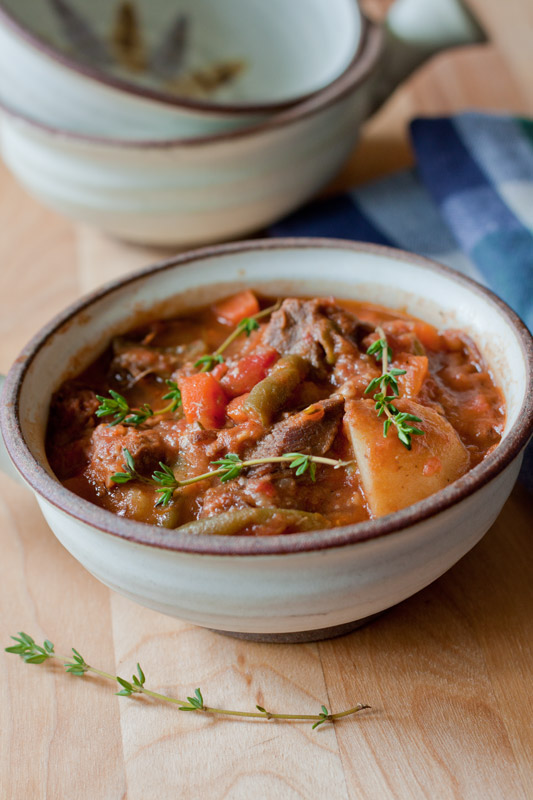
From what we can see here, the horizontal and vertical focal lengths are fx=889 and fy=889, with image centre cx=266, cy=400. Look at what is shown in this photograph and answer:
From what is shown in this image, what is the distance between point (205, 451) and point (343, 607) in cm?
47

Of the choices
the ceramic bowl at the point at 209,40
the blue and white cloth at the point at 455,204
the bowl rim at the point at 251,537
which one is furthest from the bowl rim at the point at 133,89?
the bowl rim at the point at 251,537

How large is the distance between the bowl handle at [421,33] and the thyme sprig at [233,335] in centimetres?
144

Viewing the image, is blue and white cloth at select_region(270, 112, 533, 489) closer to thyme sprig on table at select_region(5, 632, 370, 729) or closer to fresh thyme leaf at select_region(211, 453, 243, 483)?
fresh thyme leaf at select_region(211, 453, 243, 483)

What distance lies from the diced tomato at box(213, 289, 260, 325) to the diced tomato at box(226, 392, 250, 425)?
1.45ft

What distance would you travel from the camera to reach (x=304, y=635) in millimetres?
1912

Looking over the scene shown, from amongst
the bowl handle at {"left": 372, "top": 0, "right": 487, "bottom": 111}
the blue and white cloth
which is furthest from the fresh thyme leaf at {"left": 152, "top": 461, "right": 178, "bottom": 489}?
the bowl handle at {"left": 372, "top": 0, "right": 487, "bottom": 111}

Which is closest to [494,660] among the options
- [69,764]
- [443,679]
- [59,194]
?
[443,679]

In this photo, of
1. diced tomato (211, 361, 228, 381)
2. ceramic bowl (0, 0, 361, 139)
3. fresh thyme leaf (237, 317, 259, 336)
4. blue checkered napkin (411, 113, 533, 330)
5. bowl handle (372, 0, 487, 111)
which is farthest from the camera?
ceramic bowl (0, 0, 361, 139)

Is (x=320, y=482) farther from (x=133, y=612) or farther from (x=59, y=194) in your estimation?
(x=59, y=194)

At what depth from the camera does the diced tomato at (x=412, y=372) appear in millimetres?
2039

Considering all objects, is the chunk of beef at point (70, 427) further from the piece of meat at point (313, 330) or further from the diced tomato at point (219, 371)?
the piece of meat at point (313, 330)

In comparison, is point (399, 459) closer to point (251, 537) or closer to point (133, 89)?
point (251, 537)

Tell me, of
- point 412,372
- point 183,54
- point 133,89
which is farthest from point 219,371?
point 183,54

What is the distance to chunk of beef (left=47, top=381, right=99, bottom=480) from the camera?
2.05 meters
